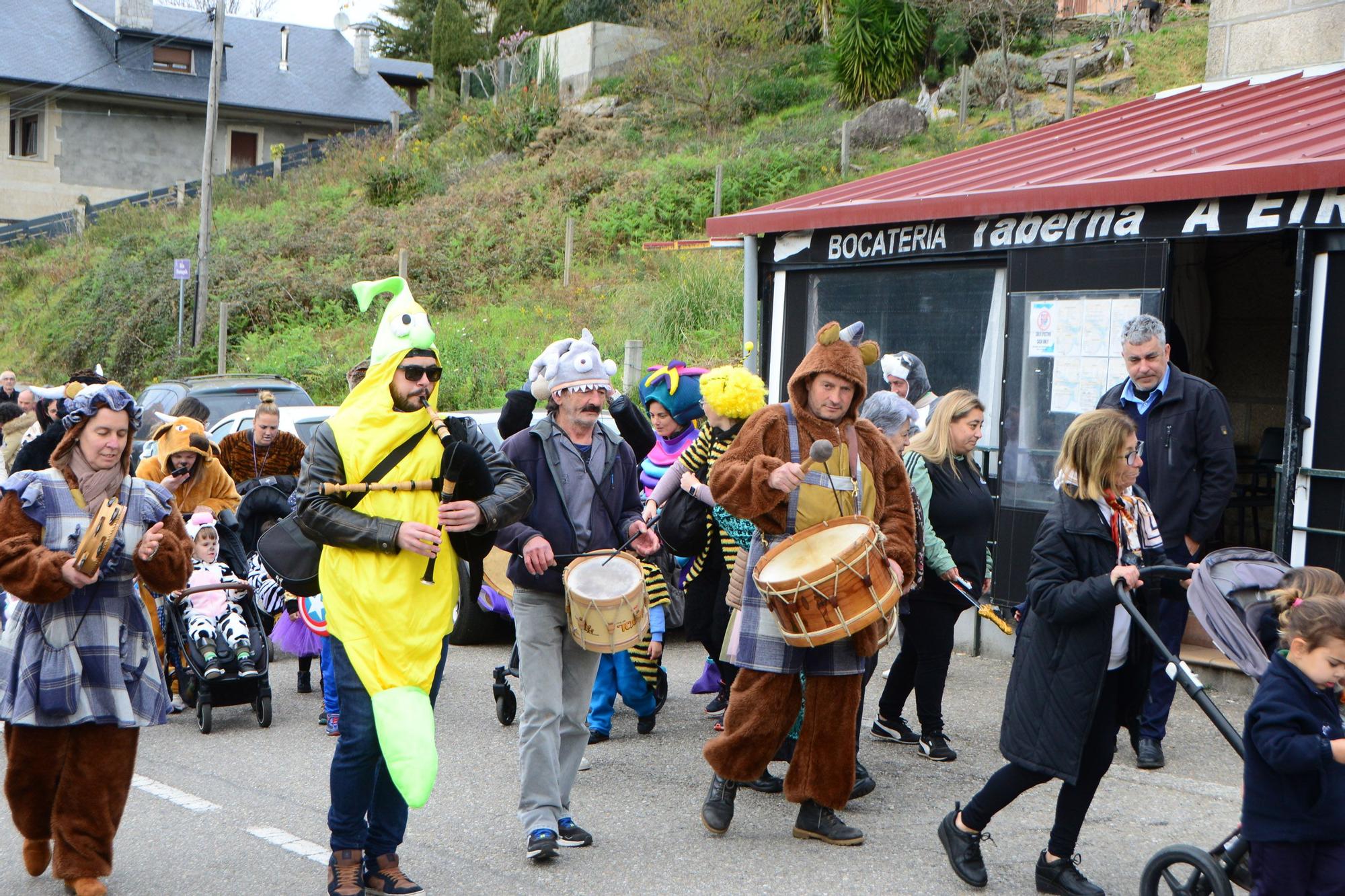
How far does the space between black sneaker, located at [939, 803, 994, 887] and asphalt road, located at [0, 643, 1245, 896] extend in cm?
9

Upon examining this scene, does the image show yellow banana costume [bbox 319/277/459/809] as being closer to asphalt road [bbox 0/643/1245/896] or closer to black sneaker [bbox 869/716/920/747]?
asphalt road [bbox 0/643/1245/896]

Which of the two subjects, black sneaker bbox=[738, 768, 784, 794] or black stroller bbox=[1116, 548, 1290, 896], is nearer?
black stroller bbox=[1116, 548, 1290, 896]

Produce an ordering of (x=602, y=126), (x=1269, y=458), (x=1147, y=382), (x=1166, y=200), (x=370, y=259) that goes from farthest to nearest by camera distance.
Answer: (x=602, y=126) < (x=370, y=259) < (x=1269, y=458) < (x=1166, y=200) < (x=1147, y=382)

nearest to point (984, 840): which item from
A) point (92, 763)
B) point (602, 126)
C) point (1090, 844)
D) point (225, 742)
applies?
point (1090, 844)

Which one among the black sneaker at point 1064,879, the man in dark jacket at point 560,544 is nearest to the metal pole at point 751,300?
the man in dark jacket at point 560,544

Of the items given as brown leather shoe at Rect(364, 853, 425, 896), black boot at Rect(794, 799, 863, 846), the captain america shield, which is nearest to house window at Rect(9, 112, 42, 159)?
the captain america shield

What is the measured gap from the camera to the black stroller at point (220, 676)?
7.49 meters

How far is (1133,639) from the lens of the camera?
15.4ft

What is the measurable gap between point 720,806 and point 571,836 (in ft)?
2.05

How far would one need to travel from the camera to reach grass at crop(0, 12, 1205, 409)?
22109mm

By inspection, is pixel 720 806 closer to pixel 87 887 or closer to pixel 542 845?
pixel 542 845

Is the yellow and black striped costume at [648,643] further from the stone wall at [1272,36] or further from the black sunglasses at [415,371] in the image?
the stone wall at [1272,36]

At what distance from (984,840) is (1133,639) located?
4.08 ft

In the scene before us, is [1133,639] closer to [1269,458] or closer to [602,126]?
[1269,458]
